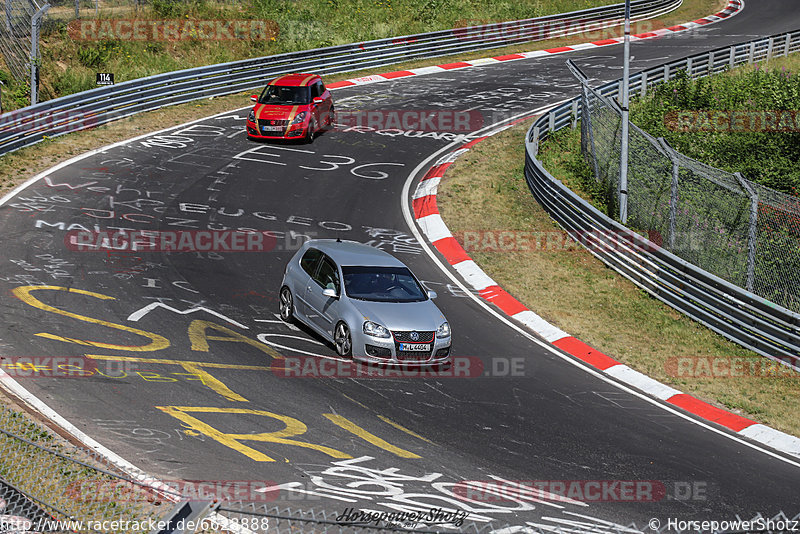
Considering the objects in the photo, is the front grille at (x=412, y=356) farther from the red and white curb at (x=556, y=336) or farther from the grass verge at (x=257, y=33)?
the grass verge at (x=257, y=33)

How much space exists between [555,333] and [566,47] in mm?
27910

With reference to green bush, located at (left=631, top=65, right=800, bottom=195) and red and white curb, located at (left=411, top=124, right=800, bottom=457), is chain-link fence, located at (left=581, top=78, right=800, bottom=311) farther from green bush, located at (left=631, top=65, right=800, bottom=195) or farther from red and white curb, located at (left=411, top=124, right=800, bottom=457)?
red and white curb, located at (left=411, top=124, right=800, bottom=457)

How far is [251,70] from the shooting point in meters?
31.0

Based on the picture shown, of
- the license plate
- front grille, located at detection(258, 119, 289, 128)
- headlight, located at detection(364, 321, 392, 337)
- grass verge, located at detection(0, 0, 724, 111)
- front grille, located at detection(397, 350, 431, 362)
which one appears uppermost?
grass verge, located at detection(0, 0, 724, 111)

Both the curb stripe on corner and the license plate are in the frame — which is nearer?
the curb stripe on corner

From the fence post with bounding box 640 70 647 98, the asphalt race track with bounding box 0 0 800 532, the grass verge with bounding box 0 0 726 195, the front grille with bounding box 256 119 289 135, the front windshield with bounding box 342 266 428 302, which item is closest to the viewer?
the asphalt race track with bounding box 0 0 800 532

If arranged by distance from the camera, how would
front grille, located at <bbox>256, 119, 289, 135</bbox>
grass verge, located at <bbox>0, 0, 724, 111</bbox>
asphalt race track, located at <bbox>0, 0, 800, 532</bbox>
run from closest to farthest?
asphalt race track, located at <bbox>0, 0, 800, 532</bbox>
front grille, located at <bbox>256, 119, 289, 135</bbox>
grass verge, located at <bbox>0, 0, 724, 111</bbox>

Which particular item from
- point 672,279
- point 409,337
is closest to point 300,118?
point 672,279

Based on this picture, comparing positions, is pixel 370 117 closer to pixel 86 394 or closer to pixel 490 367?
pixel 490 367

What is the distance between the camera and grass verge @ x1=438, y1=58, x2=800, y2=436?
1474 centimetres

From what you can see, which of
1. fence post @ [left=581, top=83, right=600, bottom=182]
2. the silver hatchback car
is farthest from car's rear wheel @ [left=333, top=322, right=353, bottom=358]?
fence post @ [left=581, top=83, right=600, bottom=182]

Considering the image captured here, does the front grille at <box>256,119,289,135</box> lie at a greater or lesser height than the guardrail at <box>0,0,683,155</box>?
lesser

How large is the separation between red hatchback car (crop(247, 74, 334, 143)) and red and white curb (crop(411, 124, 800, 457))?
14.3 feet

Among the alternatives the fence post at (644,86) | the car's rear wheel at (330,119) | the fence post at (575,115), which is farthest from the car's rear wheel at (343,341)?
the fence post at (644,86)
